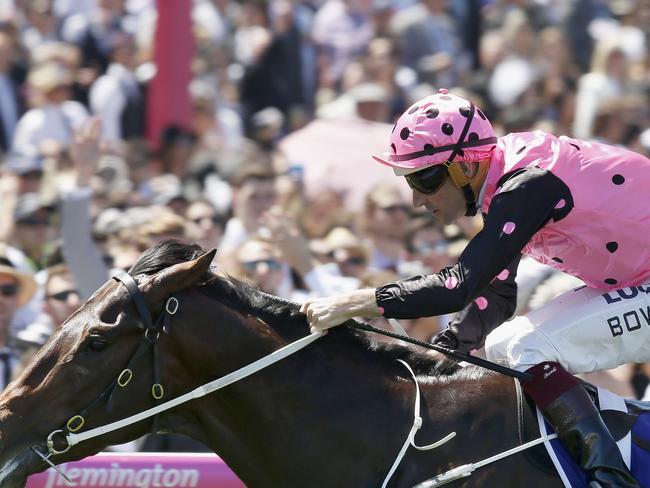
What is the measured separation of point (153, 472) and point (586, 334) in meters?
1.99

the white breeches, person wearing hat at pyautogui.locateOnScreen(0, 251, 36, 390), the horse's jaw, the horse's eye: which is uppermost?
the horse's eye

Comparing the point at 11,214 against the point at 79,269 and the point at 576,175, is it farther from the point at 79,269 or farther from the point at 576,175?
the point at 576,175

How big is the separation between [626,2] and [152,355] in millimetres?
11200

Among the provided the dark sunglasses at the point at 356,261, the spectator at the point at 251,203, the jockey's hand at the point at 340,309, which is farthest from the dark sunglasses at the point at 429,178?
the spectator at the point at 251,203

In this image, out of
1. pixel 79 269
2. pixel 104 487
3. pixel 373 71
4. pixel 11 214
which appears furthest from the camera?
pixel 373 71

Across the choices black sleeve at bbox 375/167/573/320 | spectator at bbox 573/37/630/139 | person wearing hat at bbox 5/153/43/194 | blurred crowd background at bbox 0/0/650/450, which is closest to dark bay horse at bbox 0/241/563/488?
black sleeve at bbox 375/167/573/320

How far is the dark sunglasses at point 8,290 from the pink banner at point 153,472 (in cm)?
185

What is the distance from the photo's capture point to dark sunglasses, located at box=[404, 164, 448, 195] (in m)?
4.55

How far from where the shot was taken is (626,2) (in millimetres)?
14352

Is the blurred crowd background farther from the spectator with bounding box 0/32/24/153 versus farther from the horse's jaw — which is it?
the horse's jaw

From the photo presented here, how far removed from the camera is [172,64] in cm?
1184

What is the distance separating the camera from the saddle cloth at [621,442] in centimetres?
429

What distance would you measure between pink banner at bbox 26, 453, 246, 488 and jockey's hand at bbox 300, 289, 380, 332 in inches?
51.2

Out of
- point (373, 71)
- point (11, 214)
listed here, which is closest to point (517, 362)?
point (11, 214)
